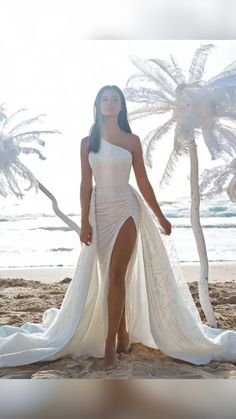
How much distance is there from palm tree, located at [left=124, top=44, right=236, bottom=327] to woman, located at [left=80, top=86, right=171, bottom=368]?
132 cm

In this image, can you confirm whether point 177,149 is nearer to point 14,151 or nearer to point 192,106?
point 192,106

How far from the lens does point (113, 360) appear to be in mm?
3070

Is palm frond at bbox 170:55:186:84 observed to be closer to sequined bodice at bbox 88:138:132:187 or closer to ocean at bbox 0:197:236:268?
sequined bodice at bbox 88:138:132:187

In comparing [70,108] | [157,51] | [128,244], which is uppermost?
[157,51]

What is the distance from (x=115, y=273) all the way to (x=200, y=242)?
5.36 feet

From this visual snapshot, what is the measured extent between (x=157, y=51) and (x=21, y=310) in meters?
5.66

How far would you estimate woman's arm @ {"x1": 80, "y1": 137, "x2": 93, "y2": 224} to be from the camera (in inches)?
123

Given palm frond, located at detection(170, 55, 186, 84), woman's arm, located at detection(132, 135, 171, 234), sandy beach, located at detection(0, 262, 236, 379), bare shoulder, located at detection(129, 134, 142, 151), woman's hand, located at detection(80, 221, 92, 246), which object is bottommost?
A: sandy beach, located at detection(0, 262, 236, 379)

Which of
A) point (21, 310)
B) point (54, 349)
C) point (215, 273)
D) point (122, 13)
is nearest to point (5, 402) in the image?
point (54, 349)

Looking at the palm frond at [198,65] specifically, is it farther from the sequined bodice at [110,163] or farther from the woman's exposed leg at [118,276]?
the woman's exposed leg at [118,276]

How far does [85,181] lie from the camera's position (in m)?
3.15

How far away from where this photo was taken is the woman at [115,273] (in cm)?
311

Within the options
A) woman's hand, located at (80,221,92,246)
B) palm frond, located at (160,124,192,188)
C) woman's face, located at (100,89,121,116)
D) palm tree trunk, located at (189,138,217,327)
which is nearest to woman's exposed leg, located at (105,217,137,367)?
woman's hand, located at (80,221,92,246)

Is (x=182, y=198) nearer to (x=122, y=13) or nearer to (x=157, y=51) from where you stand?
(x=157, y=51)
